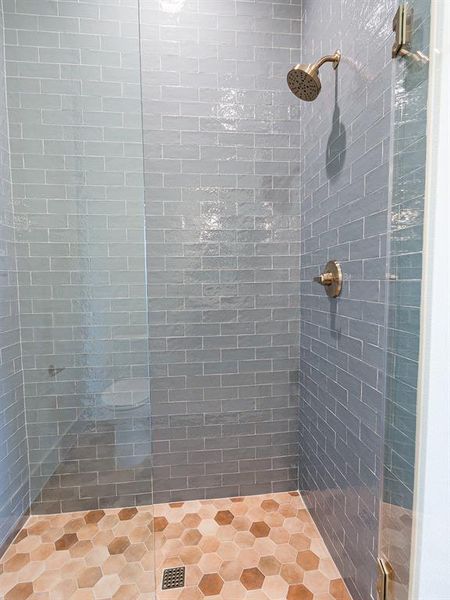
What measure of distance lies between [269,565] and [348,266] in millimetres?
1393

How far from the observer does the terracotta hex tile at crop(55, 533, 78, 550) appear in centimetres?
139

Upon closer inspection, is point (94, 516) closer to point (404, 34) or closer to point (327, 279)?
point (327, 279)

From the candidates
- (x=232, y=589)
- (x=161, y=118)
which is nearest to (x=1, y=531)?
(x=232, y=589)

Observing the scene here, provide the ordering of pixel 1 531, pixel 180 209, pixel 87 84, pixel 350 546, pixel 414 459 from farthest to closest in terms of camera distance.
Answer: pixel 180 209
pixel 87 84
pixel 1 531
pixel 350 546
pixel 414 459

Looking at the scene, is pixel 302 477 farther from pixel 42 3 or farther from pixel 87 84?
pixel 42 3

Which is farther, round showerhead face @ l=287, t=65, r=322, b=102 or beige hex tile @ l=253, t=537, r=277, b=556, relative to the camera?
beige hex tile @ l=253, t=537, r=277, b=556

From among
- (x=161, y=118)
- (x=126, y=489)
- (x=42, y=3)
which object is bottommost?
(x=126, y=489)

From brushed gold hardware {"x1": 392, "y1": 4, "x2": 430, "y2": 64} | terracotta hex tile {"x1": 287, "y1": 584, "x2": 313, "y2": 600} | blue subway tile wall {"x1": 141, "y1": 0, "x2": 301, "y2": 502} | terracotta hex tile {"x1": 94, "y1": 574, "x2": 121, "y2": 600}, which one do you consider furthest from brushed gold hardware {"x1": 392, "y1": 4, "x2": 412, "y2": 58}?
terracotta hex tile {"x1": 94, "y1": 574, "x2": 121, "y2": 600}

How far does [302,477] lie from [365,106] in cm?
189

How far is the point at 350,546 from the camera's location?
3.87 feet

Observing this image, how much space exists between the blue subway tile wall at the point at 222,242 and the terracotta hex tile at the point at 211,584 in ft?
1.55

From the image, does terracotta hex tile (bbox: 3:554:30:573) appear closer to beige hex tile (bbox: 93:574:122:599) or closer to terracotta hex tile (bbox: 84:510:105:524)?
terracotta hex tile (bbox: 84:510:105:524)

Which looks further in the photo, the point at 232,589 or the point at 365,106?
the point at 232,589

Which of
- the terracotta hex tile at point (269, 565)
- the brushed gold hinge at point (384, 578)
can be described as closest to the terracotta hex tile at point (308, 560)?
the terracotta hex tile at point (269, 565)
